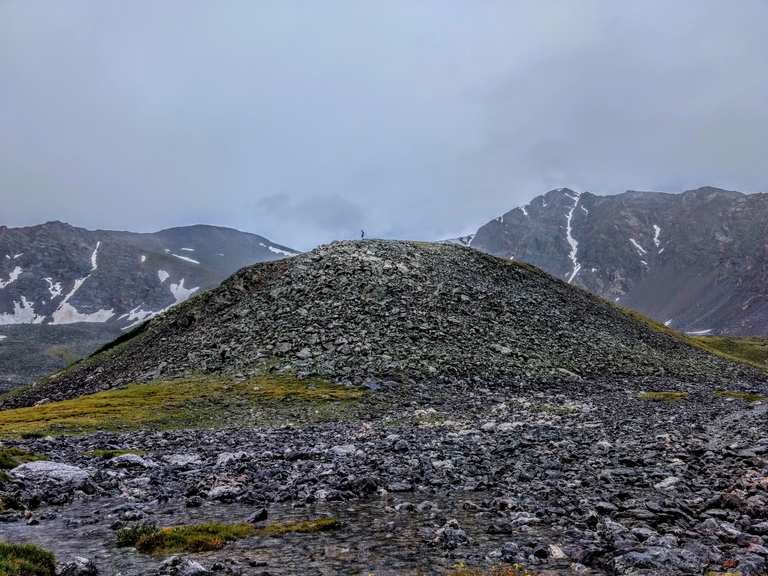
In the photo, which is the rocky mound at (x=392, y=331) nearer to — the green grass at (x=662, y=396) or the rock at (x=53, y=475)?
the green grass at (x=662, y=396)

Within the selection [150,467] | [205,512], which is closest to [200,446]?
[150,467]

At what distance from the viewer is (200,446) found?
32938 millimetres

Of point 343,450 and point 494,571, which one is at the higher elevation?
point 494,571

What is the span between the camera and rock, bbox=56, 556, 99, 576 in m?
12.8

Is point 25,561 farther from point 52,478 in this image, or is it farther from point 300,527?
point 52,478

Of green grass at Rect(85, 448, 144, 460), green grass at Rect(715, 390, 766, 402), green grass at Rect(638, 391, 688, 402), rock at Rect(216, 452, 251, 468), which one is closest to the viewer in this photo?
rock at Rect(216, 452, 251, 468)

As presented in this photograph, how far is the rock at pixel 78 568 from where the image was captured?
12.8 m

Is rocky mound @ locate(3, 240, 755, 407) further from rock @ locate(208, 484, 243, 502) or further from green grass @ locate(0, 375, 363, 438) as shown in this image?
rock @ locate(208, 484, 243, 502)

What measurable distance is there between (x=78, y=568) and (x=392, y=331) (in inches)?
2196

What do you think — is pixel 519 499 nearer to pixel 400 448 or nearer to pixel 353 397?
pixel 400 448

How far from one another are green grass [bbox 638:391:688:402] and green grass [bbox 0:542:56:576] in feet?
173

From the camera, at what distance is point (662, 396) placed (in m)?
56.8

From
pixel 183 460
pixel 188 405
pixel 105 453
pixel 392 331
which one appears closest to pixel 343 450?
pixel 183 460

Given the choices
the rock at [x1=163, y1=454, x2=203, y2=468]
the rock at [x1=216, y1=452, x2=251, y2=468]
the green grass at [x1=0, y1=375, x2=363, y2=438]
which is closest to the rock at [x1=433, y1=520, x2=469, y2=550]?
the rock at [x1=216, y1=452, x2=251, y2=468]
